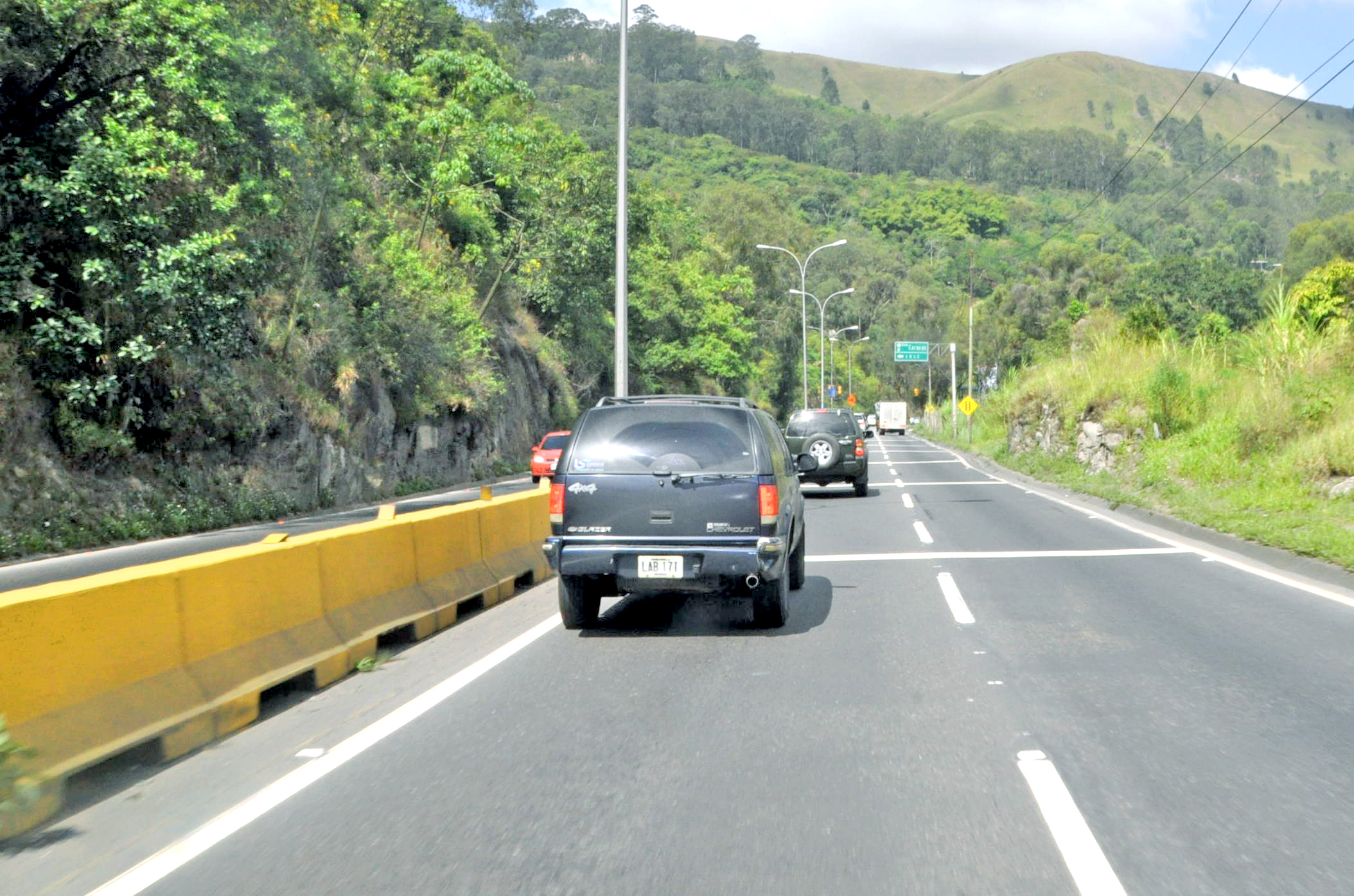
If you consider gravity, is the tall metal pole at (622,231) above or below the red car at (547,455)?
above

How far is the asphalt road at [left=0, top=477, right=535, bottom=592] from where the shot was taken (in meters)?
14.0

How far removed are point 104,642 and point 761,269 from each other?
74974mm

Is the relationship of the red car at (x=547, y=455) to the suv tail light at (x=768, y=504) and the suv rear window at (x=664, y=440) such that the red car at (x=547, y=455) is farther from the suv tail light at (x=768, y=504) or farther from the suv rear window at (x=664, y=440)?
the suv tail light at (x=768, y=504)

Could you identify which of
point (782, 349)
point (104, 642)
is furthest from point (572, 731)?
point (782, 349)

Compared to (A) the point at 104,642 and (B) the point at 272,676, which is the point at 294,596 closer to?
(B) the point at 272,676

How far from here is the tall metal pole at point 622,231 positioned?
19734 mm

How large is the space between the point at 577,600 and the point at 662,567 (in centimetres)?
87

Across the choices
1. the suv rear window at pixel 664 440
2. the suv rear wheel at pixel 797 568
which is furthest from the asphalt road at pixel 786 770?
the suv rear window at pixel 664 440

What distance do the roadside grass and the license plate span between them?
673 cm

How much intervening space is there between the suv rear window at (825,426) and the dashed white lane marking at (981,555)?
371 inches

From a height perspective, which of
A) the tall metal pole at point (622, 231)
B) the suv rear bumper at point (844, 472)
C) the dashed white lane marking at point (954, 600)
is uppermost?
the tall metal pole at point (622, 231)

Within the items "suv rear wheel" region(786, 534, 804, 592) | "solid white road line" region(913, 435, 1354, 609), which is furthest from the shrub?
"suv rear wheel" region(786, 534, 804, 592)

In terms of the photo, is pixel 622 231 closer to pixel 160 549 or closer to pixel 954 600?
pixel 160 549

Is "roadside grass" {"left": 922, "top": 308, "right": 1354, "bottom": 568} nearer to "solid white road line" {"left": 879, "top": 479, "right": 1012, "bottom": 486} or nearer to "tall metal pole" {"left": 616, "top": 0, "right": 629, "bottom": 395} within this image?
"solid white road line" {"left": 879, "top": 479, "right": 1012, "bottom": 486}
